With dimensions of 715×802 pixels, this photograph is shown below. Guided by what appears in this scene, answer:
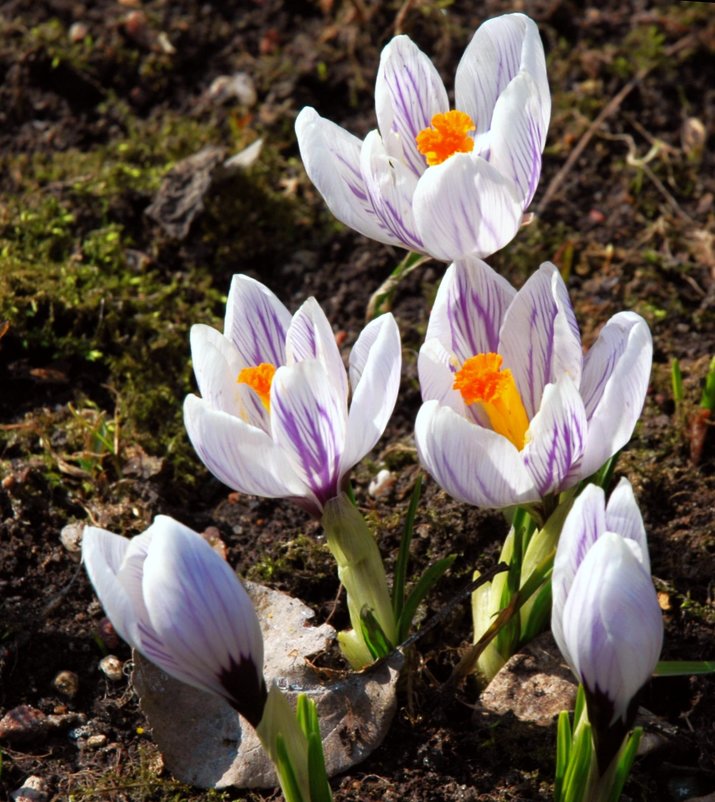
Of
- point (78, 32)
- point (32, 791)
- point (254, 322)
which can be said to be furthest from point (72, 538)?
point (78, 32)

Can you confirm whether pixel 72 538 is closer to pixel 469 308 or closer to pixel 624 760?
pixel 469 308

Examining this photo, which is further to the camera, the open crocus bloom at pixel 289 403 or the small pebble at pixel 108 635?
the small pebble at pixel 108 635

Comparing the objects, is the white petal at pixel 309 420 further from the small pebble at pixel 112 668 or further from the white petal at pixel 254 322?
the small pebble at pixel 112 668

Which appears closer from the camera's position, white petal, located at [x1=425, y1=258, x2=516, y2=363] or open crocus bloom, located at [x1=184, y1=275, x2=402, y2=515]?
open crocus bloom, located at [x1=184, y1=275, x2=402, y2=515]

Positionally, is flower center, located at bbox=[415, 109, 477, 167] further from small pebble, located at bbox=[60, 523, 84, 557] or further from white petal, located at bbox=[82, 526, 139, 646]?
small pebble, located at bbox=[60, 523, 84, 557]

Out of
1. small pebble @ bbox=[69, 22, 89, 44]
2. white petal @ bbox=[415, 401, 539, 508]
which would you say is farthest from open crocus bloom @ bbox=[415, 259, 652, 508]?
small pebble @ bbox=[69, 22, 89, 44]

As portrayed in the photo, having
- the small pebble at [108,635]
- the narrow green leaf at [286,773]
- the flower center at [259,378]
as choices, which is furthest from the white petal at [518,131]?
the small pebble at [108,635]
